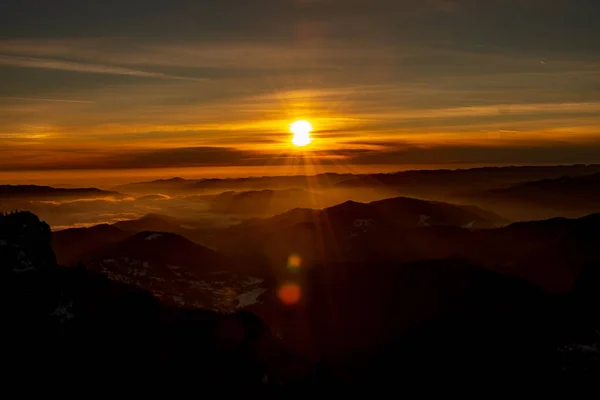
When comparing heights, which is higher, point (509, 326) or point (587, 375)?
point (509, 326)

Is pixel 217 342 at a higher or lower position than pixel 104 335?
higher

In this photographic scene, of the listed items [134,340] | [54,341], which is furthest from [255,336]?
[54,341]

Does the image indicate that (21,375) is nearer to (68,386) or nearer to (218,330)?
(68,386)

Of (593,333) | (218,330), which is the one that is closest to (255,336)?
(218,330)

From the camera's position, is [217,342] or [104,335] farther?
[217,342]

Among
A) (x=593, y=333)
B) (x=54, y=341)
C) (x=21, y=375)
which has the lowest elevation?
(x=21, y=375)

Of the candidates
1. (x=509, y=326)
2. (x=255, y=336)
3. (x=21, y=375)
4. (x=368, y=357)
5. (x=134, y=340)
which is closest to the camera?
(x=21, y=375)

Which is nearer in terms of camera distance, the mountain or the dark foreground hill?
the mountain

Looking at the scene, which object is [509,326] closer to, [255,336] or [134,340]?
[255,336]

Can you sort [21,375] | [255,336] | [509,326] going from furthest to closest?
[509,326] < [255,336] < [21,375]

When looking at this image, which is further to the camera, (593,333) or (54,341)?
(593,333)

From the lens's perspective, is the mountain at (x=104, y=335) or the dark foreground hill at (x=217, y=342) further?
the dark foreground hill at (x=217, y=342)
